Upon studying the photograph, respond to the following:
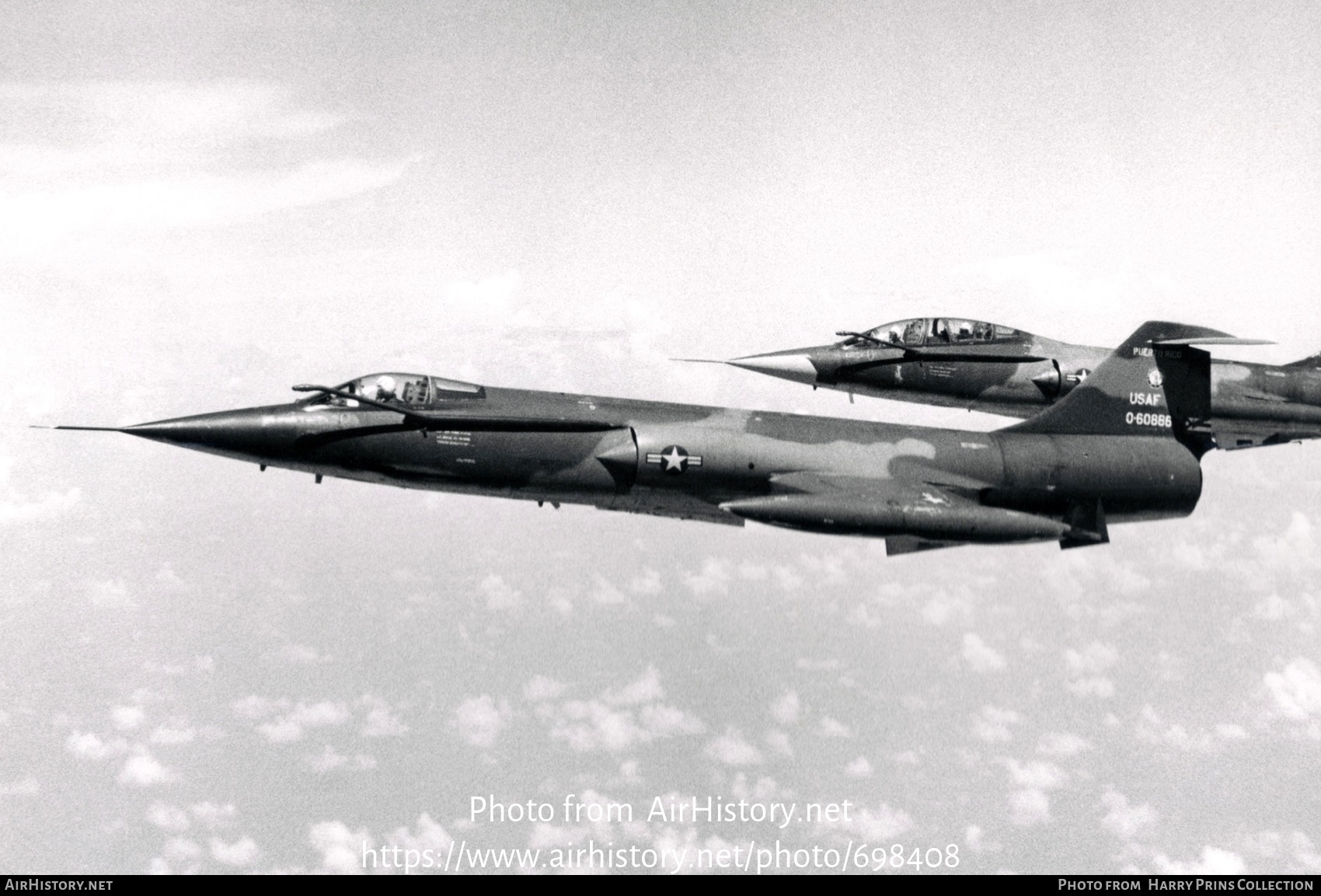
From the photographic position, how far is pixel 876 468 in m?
23.0

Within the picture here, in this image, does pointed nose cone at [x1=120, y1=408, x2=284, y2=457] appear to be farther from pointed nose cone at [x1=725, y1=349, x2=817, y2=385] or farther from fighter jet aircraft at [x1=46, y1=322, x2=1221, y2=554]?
pointed nose cone at [x1=725, y1=349, x2=817, y2=385]

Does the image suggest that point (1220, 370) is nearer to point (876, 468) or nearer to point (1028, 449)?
point (1028, 449)

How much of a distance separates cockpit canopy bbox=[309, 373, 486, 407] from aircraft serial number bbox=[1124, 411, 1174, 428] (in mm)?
15315

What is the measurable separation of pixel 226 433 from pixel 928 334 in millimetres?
19674

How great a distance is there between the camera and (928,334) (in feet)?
103

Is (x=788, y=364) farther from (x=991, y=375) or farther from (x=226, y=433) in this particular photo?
(x=226, y=433)

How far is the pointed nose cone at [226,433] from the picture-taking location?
20.0m

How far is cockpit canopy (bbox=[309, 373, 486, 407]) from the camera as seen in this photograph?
21.2m

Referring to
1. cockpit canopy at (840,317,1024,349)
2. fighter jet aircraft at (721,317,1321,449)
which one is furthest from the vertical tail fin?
cockpit canopy at (840,317,1024,349)

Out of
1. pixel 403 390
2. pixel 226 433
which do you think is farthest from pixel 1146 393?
pixel 226 433

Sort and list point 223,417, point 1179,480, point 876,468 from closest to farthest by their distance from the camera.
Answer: point 223,417 < point 876,468 < point 1179,480
